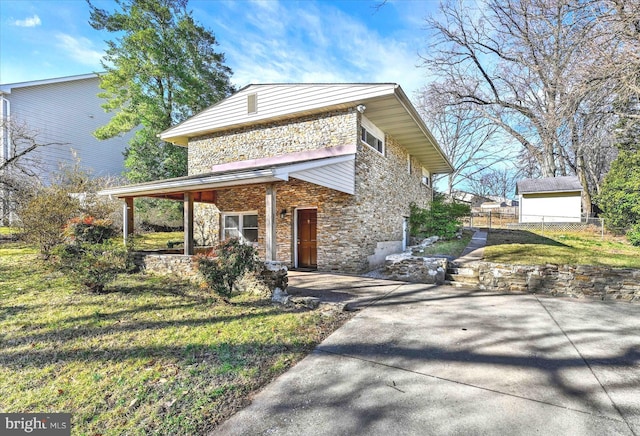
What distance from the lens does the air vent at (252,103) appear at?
10117 mm

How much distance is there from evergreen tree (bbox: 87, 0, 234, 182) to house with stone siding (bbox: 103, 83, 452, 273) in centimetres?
536

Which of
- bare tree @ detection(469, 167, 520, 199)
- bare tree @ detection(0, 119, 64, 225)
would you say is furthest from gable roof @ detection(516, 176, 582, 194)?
bare tree @ detection(469, 167, 520, 199)

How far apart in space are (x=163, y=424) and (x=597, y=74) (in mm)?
9053

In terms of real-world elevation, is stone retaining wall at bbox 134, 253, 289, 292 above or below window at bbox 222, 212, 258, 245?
below

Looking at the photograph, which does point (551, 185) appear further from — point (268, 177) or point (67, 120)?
point (67, 120)

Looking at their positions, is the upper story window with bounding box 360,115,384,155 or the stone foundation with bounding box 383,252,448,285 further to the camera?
the upper story window with bounding box 360,115,384,155

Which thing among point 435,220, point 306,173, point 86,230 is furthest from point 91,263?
point 435,220

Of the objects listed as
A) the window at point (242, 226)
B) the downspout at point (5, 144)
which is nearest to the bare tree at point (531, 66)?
the window at point (242, 226)

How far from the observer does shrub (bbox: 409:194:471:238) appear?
13.6 meters

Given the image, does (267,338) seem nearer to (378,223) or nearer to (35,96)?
(378,223)

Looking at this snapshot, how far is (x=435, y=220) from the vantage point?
46.1ft

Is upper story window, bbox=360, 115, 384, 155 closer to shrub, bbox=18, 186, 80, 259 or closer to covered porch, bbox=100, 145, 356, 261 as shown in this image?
covered porch, bbox=100, 145, 356, 261

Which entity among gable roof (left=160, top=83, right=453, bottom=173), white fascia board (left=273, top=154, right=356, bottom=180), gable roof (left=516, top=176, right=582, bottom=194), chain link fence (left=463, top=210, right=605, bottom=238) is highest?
gable roof (left=160, top=83, right=453, bottom=173)

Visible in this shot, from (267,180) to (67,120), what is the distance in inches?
746
